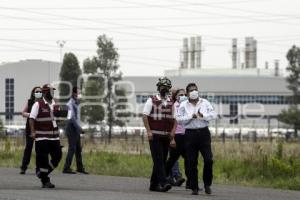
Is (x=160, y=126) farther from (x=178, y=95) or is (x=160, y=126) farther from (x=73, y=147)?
(x=73, y=147)

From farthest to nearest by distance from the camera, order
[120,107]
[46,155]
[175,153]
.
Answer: [120,107] < [175,153] < [46,155]

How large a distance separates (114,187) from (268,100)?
10738 cm

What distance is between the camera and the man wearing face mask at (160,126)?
1327 cm

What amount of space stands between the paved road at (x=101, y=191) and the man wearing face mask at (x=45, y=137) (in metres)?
0.35

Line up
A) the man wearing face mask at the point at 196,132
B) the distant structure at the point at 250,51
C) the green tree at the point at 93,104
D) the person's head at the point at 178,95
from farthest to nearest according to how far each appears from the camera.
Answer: the distant structure at the point at 250,51, the green tree at the point at 93,104, the person's head at the point at 178,95, the man wearing face mask at the point at 196,132

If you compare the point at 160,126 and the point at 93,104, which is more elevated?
the point at 160,126

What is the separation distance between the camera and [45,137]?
13766mm

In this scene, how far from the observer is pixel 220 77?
121000 millimetres

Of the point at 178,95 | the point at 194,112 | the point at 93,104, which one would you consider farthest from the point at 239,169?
the point at 93,104

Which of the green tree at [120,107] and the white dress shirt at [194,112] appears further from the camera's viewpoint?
the green tree at [120,107]

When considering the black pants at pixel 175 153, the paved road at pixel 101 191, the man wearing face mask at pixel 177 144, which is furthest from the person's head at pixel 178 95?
the paved road at pixel 101 191

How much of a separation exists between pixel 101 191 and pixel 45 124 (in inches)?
65.0

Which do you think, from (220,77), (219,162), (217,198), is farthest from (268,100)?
(217,198)

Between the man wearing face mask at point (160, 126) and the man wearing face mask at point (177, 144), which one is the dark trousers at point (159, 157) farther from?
the man wearing face mask at point (177, 144)
